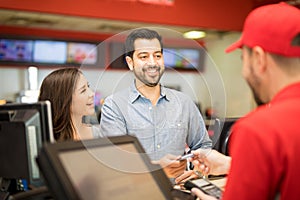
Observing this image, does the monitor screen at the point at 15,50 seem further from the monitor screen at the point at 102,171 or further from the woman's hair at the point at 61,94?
the monitor screen at the point at 102,171

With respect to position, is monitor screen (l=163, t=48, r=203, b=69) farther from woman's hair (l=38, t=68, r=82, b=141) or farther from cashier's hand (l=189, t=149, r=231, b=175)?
woman's hair (l=38, t=68, r=82, b=141)

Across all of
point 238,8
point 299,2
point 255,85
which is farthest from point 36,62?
point 255,85

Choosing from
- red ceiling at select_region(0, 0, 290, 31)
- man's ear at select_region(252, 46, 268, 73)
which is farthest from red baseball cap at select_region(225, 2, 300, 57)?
red ceiling at select_region(0, 0, 290, 31)

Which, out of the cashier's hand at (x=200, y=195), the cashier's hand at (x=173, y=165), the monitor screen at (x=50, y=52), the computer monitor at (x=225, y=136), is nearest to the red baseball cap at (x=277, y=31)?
the cashier's hand at (x=200, y=195)

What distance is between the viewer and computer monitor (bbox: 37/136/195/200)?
94cm

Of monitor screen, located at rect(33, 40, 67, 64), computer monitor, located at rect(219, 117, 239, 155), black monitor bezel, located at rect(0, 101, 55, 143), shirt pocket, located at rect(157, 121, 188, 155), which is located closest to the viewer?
black monitor bezel, located at rect(0, 101, 55, 143)

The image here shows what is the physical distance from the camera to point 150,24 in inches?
177

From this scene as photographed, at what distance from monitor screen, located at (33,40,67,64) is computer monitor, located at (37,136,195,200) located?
5.51 m

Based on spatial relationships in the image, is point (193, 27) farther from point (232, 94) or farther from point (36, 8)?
point (232, 94)

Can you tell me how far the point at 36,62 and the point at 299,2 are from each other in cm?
403

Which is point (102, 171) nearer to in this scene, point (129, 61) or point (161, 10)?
point (129, 61)

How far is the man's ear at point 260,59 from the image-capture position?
1034mm

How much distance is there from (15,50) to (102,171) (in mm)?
5651

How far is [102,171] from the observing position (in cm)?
107
